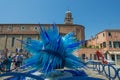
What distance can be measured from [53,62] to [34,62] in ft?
2.50

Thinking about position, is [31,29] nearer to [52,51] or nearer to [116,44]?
[116,44]

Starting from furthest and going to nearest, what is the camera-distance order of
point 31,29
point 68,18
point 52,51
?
point 68,18 → point 31,29 → point 52,51

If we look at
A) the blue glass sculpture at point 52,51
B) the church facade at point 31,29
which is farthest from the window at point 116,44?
the blue glass sculpture at point 52,51

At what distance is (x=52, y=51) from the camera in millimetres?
5367

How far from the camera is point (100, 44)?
41.0 m

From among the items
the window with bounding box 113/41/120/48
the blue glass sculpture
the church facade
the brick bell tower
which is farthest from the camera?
the brick bell tower

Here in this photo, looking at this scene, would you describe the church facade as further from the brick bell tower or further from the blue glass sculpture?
the blue glass sculpture

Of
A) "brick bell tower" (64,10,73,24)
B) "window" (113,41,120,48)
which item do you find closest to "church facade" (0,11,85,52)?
"brick bell tower" (64,10,73,24)

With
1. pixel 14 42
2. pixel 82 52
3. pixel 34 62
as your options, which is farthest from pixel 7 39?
pixel 34 62

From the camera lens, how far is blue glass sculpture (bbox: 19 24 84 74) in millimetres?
5398

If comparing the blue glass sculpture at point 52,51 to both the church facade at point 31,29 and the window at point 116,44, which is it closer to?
the window at point 116,44

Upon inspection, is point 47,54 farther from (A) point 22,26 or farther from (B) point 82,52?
(A) point 22,26

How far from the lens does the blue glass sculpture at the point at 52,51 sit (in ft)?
17.7

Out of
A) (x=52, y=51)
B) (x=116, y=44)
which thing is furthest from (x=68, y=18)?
(x=52, y=51)
